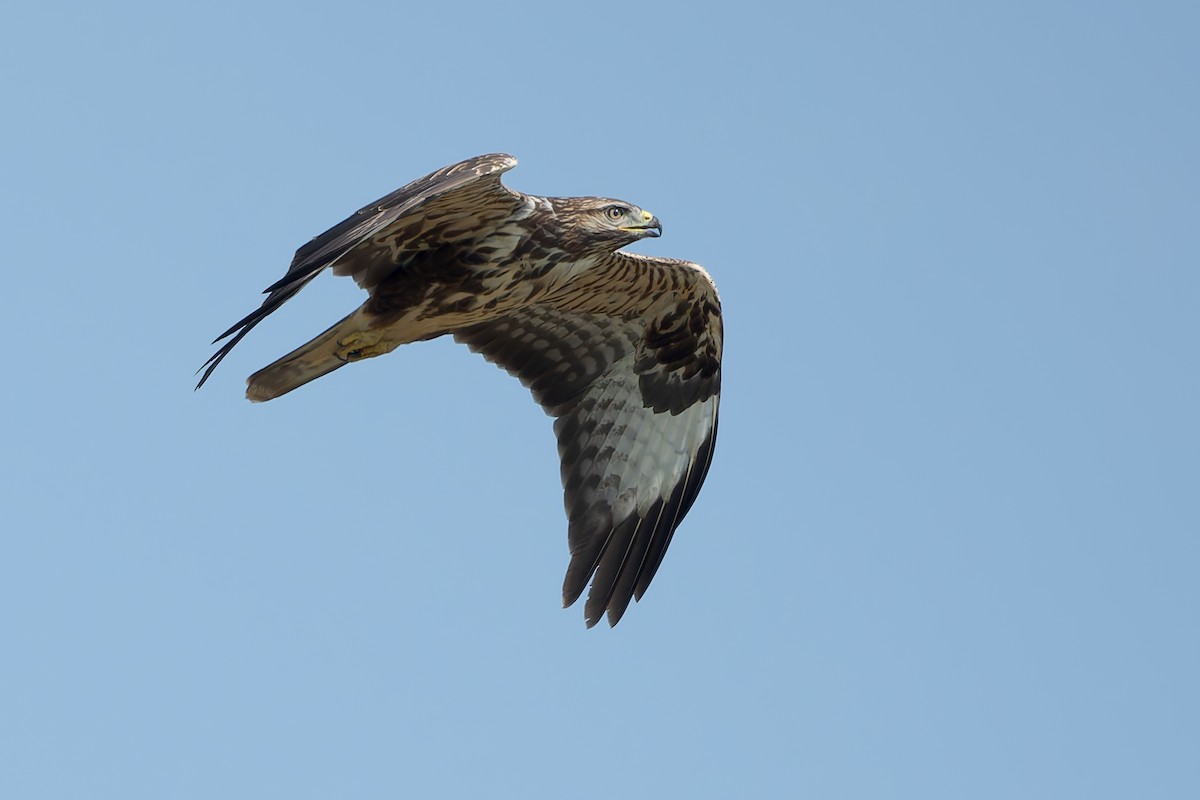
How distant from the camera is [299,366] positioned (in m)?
11.7

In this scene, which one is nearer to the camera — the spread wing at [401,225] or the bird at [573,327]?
the spread wing at [401,225]

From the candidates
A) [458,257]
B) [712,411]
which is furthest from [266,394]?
[712,411]

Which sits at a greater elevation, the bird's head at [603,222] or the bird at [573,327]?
the bird's head at [603,222]

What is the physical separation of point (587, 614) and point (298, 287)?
3741mm

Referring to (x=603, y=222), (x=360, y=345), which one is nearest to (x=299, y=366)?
(x=360, y=345)

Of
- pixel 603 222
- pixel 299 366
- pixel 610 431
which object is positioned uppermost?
pixel 603 222

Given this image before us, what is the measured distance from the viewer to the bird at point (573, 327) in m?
11.0

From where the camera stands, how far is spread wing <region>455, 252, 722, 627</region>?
41.1 feet

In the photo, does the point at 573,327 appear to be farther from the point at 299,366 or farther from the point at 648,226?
the point at 299,366

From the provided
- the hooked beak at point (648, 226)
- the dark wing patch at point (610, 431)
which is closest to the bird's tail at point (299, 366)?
the dark wing patch at point (610, 431)

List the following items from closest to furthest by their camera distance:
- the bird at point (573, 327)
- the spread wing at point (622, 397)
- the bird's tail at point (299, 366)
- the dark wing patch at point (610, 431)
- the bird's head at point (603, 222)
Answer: the bird at point (573, 327)
the bird's head at point (603, 222)
the bird's tail at point (299, 366)
the spread wing at point (622, 397)
the dark wing patch at point (610, 431)

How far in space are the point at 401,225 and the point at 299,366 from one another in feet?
4.10

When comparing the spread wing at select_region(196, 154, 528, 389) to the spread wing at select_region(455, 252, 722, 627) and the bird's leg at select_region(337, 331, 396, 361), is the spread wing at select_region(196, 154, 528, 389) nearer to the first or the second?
the bird's leg at select_region(337, 331, 396, 361)

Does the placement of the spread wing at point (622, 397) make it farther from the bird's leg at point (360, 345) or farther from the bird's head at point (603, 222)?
the bird's leg at point (360, 345)
